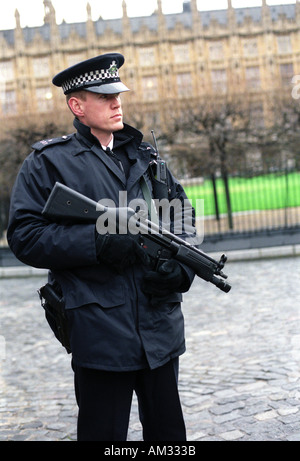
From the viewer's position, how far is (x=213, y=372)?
17.0ft

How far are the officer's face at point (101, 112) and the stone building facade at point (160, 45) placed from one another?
6777 centimetres

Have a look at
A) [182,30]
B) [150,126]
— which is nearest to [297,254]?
[150,126]

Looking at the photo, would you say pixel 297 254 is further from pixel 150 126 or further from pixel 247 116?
pixel 150 126

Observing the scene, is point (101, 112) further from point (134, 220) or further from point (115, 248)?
point (115, 248)

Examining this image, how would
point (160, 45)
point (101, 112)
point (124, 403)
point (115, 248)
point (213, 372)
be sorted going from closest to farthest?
point (115, 248)
point (124, 403)
point (101, 112)
point (213, 372)
point (160, 45)

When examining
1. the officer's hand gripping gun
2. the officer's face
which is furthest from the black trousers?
the officer's face

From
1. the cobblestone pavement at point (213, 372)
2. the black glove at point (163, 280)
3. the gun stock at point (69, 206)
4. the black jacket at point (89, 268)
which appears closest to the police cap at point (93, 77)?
the black jacket at point (89, 268)

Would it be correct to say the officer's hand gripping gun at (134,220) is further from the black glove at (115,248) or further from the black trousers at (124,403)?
the black trousers at (124,403)

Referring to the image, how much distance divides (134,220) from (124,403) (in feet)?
2.50

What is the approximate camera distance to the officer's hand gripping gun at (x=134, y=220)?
2.54 m

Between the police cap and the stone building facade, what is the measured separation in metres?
67.7

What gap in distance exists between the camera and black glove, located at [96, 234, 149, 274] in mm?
2523

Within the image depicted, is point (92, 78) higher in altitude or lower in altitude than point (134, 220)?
higher

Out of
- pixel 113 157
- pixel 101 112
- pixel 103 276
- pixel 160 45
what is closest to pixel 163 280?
pixel 103 276
